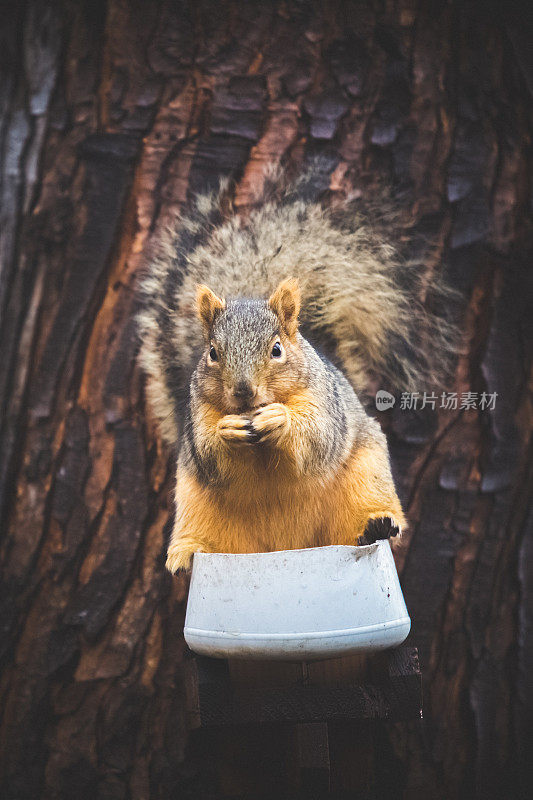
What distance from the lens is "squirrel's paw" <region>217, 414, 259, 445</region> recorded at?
0.82m

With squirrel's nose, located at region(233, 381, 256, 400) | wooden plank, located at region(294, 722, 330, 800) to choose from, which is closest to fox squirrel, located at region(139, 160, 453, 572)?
squirrel's nose, located at region(233, 381, 256, 400)

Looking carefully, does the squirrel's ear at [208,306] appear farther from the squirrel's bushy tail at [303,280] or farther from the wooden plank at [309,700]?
the wooden plank at [309,700]

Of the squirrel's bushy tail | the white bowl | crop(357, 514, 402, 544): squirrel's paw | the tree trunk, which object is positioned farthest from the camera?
the tree trunk

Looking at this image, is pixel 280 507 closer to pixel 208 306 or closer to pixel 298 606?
pixel 298 606

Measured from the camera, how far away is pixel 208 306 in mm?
938

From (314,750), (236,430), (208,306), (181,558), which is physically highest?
(208,306)

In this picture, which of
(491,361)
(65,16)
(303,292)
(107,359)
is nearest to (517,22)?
(491,361)

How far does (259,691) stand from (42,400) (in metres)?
0.79

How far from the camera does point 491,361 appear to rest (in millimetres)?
1402

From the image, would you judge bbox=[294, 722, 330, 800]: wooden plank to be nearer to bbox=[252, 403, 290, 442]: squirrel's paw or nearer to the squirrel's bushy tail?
bbox=[252, 403, 290, 442]: squirrel's paw

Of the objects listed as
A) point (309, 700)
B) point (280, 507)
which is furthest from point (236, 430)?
point (309, 700)

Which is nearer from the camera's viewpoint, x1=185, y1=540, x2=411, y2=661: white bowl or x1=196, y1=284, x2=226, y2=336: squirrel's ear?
x1=185, y1=540, x2=411, y2=661: white bowl

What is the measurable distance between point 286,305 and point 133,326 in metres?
0.57

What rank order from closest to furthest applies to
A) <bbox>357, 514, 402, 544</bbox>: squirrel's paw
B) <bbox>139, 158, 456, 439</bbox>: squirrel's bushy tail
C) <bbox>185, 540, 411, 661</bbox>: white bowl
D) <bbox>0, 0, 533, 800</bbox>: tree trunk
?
<bbox>185, 540, 411, 661</bbox>: white bowl, <bbox>357, 514, 402, 544</bbox>: squirrel's paw, <bbox>139, 158, 456, 439</bbox>: squirrel's bushy tail, <bbox>0, 0, 533, 800</bbox>: tree trunk
